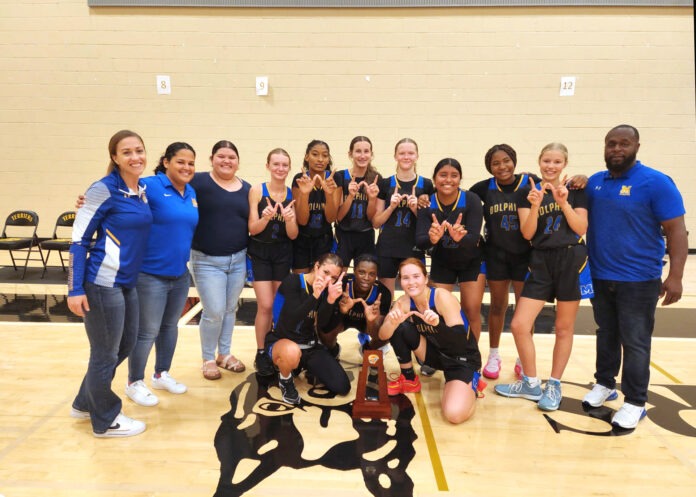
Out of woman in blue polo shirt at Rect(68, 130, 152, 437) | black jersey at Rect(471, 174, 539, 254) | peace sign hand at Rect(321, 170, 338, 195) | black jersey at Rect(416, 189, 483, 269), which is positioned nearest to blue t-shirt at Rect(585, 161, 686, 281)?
black jersey at Rect(471, 174, 539, 254)

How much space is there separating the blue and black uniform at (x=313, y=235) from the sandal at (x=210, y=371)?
3.15ft

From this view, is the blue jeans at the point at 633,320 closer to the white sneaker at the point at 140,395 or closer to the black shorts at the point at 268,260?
the black shorts at the point at 268,260

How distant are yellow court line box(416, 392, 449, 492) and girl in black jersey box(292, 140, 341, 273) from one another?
1.35 metres

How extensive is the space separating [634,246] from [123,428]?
315 cm

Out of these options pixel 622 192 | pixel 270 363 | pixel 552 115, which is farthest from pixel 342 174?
pixel 552 115

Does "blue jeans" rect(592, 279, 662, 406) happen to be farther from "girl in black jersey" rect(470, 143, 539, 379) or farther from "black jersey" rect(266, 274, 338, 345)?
"black jersey" rect(266, 274, 338, 345)

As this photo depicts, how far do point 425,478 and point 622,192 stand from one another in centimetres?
198

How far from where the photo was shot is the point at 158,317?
109 inches

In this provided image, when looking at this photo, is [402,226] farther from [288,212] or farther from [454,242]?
[288,212]

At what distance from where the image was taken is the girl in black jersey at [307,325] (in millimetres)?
2980

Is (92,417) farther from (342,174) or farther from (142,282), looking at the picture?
(342,174)

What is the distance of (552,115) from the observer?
7285mm

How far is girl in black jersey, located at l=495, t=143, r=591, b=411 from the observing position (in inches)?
111

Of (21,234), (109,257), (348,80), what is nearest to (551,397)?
(109,257)
